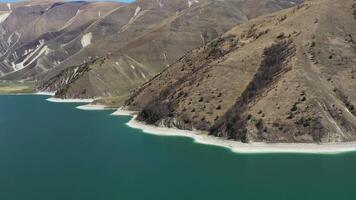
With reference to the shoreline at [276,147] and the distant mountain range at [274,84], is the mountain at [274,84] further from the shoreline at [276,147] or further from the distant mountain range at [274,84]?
the shoreline at [276,147]

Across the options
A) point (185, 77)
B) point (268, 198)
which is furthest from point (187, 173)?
point (185, 77)

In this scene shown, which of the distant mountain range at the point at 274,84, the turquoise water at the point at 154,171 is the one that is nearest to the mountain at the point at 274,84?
the distant mountain range at the point at 274,84

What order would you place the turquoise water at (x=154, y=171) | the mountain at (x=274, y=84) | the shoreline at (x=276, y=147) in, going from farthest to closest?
1. the mountain at (x=274, y=84)
2. the shoreline at (x=276, y=147)
3. the turquoise water at (x=154, y=171)

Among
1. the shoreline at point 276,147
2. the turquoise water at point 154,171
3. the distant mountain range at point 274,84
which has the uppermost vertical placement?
the distant mountain range at point 274,84

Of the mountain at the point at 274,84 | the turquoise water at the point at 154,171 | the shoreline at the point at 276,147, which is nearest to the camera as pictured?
the turquoise water at the point at 154,171

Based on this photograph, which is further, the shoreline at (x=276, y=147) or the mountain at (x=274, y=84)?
the mountain at (x=274, y=84)

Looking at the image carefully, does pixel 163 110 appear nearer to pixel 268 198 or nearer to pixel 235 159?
pixel 235 159

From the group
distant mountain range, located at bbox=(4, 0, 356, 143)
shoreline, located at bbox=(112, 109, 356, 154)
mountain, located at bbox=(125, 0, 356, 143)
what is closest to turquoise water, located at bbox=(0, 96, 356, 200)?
shoreline, located at bbox=(112, 109, 356, 154)
